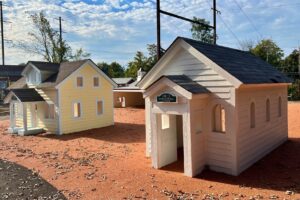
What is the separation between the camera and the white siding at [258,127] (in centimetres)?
1020

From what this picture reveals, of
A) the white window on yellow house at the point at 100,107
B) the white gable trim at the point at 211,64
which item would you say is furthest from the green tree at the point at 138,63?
the white gable trim at the point at 211,64

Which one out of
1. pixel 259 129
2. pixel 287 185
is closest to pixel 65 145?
pixel 259 129

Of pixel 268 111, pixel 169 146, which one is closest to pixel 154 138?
pixel 169 146

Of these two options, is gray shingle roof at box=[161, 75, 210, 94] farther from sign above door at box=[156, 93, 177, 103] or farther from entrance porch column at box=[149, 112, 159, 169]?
entrance porch column at box=[149, 112, 159, 169]

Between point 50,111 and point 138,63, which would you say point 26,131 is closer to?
point 50,111

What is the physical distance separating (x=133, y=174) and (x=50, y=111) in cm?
1241

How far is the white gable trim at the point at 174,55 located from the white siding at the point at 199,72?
166 mm

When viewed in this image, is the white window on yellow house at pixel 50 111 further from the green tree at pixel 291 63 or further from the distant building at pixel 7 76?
the green tree at pixel 291 63

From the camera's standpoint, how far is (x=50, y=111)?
Answer: 20672 millimetres

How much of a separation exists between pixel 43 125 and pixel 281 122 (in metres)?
15.6

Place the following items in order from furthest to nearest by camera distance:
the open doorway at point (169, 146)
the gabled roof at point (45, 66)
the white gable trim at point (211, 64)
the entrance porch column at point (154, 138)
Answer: the gabled roof at point (45, 66) → the open doorway at point (169, 146) → the entrance porch column at point (154, 138) → the white gable trim at point (211, 64)

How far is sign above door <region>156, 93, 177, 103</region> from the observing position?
999 centimetres

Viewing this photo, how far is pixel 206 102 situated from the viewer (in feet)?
34.2

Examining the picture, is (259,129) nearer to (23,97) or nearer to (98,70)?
(98,70)
